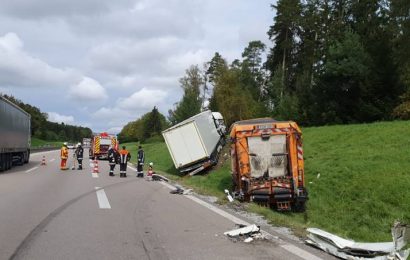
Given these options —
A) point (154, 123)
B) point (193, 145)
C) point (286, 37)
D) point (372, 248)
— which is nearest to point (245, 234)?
point (372, 248)

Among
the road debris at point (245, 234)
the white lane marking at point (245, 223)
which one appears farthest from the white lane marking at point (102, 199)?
the road debris at point (245, 234)

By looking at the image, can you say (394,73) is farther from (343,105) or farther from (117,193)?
(117,193)

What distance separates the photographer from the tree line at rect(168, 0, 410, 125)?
1404 inches

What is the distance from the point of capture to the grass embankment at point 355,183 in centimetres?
1262

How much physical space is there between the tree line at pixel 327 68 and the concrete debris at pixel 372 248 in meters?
27.2

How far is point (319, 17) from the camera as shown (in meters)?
58.4

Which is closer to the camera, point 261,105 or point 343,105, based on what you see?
point 343,105

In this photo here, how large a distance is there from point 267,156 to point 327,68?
85.0 ft

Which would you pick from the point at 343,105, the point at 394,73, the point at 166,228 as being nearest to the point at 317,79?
the point at 343,105

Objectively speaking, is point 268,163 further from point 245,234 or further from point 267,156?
point 245,234

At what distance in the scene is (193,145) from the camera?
25.1 meters

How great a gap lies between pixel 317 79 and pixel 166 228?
35.3 metres

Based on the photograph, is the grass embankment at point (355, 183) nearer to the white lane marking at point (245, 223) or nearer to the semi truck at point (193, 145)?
the white lane marking at point (245, 223)

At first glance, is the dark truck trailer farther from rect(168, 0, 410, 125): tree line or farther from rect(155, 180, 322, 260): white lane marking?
rect(168, 0, 410, 125): tree line
